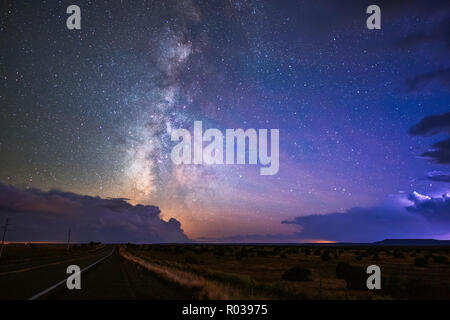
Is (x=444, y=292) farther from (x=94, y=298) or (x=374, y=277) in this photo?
(x=94, y=298)

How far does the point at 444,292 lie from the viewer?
699 inches

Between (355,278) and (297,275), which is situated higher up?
(355,278)

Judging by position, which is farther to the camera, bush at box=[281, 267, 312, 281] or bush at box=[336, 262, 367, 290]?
bush at box=[281, 267, 312, 281]

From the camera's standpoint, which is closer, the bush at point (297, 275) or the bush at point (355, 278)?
the bush at point (355, 278)

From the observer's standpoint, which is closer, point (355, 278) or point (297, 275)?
point (355, 278)
